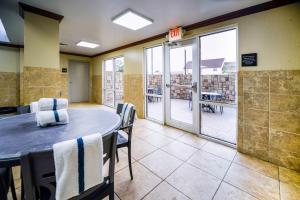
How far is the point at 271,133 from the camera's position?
221 centimetres

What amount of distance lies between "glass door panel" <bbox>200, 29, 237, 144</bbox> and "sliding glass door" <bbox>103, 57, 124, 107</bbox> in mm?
3280

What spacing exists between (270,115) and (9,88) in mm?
7040

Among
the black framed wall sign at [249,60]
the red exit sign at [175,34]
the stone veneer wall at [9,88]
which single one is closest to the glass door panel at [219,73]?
the black framed wall sign at [249,60]

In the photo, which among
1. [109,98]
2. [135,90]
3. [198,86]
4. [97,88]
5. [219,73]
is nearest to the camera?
[219,73]

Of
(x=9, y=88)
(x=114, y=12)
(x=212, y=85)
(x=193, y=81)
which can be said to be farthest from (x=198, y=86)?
(x=9, y=88)

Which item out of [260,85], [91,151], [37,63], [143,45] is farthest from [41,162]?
[143,45]

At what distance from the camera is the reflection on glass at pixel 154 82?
4.14m

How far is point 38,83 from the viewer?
255cm

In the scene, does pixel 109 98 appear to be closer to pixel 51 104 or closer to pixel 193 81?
pixel 193 81

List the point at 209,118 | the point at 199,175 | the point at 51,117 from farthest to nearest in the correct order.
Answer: the point at 209,118 → the point at 199,175 → the point at 51,117

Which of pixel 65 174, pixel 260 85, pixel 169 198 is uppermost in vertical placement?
pixel 260 85

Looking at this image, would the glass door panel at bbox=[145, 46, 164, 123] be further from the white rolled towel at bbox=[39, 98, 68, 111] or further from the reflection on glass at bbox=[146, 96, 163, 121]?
the white rolled towel at bbox=[39, 98, 68, 111]

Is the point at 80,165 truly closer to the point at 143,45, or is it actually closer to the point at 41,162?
the point at 41,162

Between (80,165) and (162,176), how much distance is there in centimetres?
137
